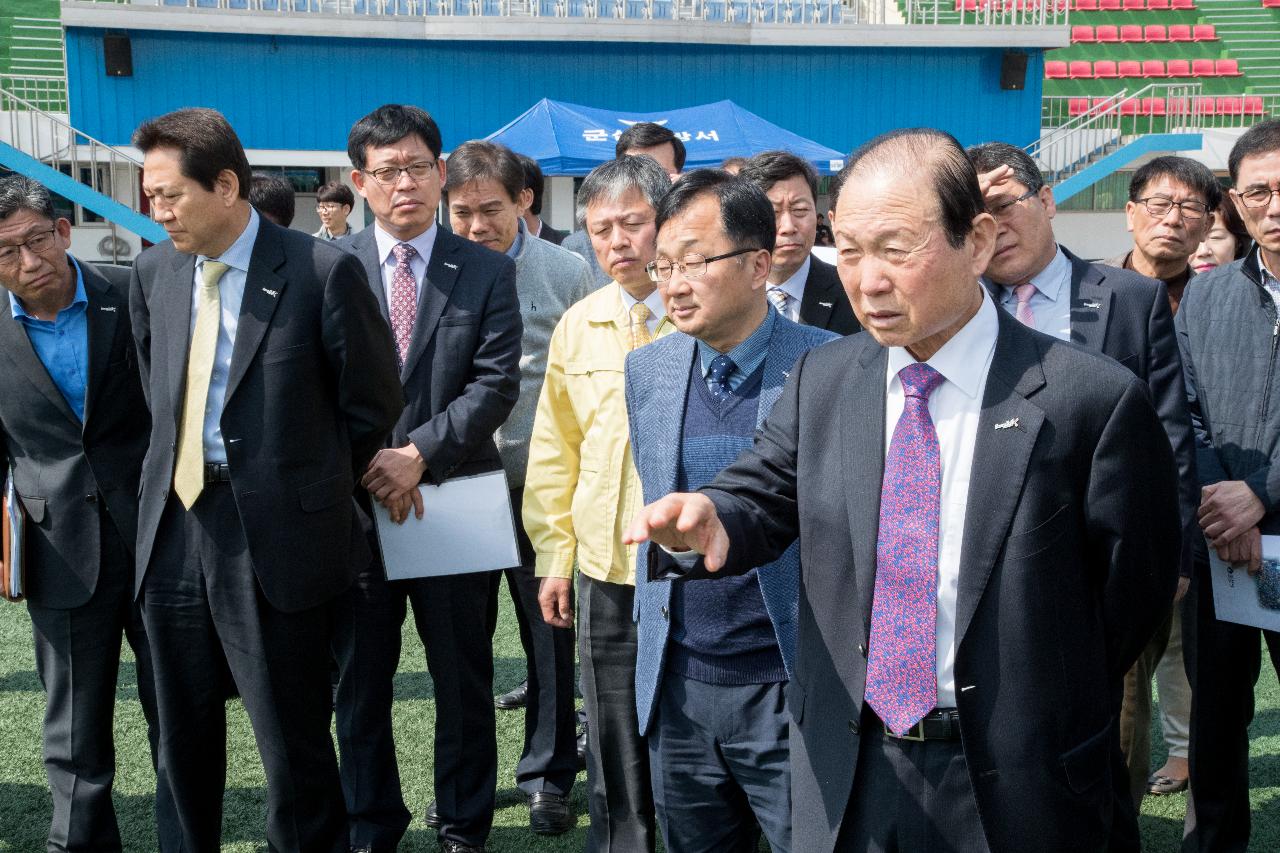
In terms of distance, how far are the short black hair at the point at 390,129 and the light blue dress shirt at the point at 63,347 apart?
35.0 inches

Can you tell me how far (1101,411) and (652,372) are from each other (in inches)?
42.0

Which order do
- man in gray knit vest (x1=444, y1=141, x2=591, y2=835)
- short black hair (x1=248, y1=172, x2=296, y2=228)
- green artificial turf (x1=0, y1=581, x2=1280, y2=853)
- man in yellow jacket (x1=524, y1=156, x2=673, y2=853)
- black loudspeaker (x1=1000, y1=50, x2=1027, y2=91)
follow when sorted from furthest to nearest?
1. black loudspeaker (x1=1000, y1=50, x2=1027, y2=91)
2. short black hair (x1=248, y1=172, x2=296, y2=228)
3. man in gray knit vest (x1=444, y1=141, x2=591, y2=835)
4. green artificial turf (x1=0, y1=581, x2=1280, y2=853)
5. man in yellow jacket (x1=524, y1=156, x2=673, y2=853)

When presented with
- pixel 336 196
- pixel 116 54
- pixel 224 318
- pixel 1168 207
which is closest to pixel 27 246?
pixel 224 318

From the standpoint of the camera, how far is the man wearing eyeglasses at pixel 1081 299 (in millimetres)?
3094

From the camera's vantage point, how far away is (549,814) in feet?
12.6

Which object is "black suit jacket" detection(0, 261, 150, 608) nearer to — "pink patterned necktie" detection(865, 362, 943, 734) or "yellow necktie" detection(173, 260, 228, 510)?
"yellow necktie" detection(173, 260, 228, 510)

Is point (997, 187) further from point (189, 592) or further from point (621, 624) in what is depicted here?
point (189, 592)

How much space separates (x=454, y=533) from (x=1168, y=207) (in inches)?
93.0

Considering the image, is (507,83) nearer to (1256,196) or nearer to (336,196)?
(336,196)

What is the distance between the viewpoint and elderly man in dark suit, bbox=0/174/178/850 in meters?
3.46

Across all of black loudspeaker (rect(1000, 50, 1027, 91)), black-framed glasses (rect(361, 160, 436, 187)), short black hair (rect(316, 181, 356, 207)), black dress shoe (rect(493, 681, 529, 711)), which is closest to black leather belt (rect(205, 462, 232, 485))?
black-framed glasses (rect(361, 160, 436, 187))

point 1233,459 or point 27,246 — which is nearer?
point 1233,459

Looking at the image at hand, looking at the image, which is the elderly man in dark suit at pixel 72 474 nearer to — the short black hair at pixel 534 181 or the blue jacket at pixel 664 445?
the blue jacket at pixel 664 445

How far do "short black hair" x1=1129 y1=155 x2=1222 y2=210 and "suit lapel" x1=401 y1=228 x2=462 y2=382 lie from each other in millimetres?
2062
